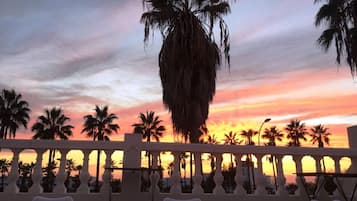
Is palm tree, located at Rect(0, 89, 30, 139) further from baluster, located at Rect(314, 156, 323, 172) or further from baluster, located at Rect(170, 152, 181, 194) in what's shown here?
baluster, located at Rect(314, 156, 323, 172)

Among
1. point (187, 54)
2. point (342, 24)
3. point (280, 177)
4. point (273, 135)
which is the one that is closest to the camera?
point (280, 177)

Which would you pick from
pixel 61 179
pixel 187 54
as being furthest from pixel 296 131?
pixel 61 179

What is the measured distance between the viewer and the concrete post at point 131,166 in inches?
172

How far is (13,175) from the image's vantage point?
4297 mm

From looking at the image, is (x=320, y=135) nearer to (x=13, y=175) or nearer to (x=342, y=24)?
(x=342, y=24)

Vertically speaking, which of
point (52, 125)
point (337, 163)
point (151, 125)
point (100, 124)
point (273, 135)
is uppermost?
point (151, 125)

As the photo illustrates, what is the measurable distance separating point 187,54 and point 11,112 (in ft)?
80.7

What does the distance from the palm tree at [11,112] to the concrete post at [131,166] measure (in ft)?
92.5

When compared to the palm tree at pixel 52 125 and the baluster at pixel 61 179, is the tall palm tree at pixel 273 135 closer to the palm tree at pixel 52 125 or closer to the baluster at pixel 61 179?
the palm tree at pixel 52 125

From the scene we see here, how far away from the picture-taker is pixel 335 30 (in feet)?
36.8

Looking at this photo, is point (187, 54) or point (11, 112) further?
point (11, 112)

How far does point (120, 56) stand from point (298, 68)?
255 inches

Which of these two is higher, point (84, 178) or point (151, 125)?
point (151, 125)

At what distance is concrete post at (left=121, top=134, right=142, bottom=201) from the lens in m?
4.37
